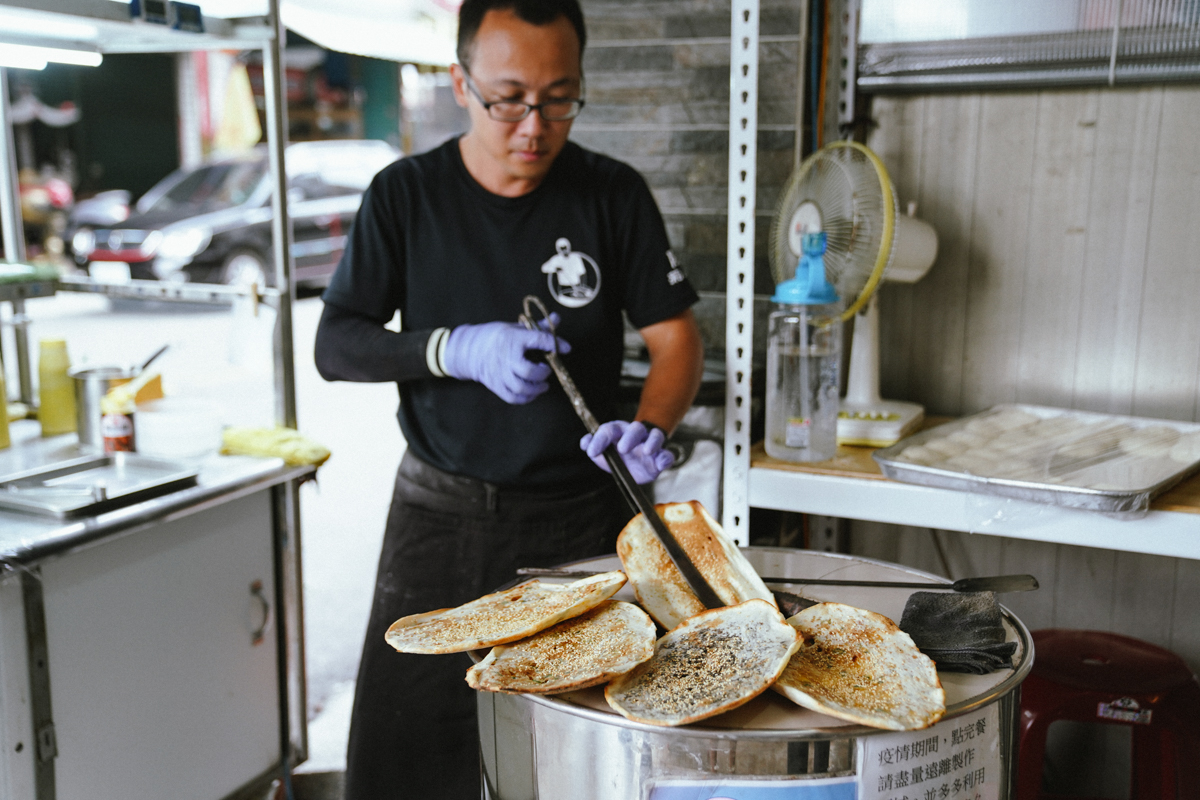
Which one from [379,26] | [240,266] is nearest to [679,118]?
[379,26]

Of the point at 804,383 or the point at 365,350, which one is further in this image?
the point at 804,383

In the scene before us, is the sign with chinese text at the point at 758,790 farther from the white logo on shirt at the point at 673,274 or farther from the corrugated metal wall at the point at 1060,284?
the corrugated metal wall at the point at 1060,284

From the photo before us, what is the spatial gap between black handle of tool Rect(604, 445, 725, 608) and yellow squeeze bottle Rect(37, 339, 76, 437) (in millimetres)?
1714

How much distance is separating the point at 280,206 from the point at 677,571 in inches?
60.7

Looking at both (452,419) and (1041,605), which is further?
(1041,605)

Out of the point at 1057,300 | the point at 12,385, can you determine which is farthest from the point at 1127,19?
the point at 12,385

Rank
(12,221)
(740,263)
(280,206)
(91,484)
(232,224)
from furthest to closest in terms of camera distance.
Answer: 1. (232,224)
2. (12,221)
3. (280,206)
4. (91,484)
5. (740,263)

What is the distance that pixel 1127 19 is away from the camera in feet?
7.02

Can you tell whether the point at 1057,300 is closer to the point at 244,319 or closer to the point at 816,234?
the point at 816,234

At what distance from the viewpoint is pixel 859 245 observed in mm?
2047

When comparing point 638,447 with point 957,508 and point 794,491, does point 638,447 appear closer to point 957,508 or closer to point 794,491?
point 794,491

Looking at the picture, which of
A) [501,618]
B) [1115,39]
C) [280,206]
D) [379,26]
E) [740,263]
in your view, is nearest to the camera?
[501,618]

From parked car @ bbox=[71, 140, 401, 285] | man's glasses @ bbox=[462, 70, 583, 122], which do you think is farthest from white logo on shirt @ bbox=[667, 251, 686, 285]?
parked car @ bbox=[71, 140, 401, 285]

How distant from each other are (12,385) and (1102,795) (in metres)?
3.22
